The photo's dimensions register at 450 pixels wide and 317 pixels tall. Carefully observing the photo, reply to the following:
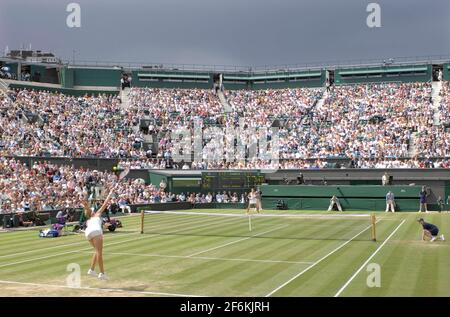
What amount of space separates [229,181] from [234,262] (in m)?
35.0

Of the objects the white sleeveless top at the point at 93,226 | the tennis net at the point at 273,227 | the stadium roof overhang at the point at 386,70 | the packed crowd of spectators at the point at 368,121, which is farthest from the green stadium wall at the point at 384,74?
the white sleeveless top at the point at 93,226

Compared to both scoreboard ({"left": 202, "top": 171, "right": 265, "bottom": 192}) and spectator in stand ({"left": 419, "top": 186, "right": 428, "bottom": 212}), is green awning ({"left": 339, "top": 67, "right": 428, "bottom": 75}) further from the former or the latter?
spectator in stand ({"left": 419, "top": 186, "right": 428, "bottom": 212})

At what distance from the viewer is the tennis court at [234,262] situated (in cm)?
1404

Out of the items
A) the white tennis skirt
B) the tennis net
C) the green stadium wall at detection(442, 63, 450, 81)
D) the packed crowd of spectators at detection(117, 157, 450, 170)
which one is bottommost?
the tennis net

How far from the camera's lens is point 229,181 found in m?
53.3

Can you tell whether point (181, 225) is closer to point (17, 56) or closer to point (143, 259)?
point (143, 259)

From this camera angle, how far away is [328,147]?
5694cm

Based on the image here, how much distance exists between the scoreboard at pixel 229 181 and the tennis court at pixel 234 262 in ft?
74.7

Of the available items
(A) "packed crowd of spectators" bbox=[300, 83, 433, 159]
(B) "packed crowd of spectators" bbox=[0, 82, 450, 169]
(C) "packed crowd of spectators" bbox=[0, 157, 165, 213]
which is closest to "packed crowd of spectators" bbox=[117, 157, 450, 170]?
(B) "packed crowd of spectators" bbox=[0, 82, 450, 169]

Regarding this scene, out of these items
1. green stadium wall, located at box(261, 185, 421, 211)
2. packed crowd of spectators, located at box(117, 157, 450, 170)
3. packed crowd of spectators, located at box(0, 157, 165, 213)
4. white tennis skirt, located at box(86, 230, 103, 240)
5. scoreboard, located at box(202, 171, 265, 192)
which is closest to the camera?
white tennis skirt, located at box(86, 230, 103, 240)

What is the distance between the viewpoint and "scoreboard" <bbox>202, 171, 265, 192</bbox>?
174 ft

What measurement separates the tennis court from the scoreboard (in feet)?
74.7

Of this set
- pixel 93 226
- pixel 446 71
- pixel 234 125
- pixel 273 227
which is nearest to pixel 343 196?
pixel 273 227

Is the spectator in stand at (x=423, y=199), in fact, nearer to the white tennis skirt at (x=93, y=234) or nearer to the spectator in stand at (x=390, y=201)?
the spectator in stand at (x=390, y=201)
